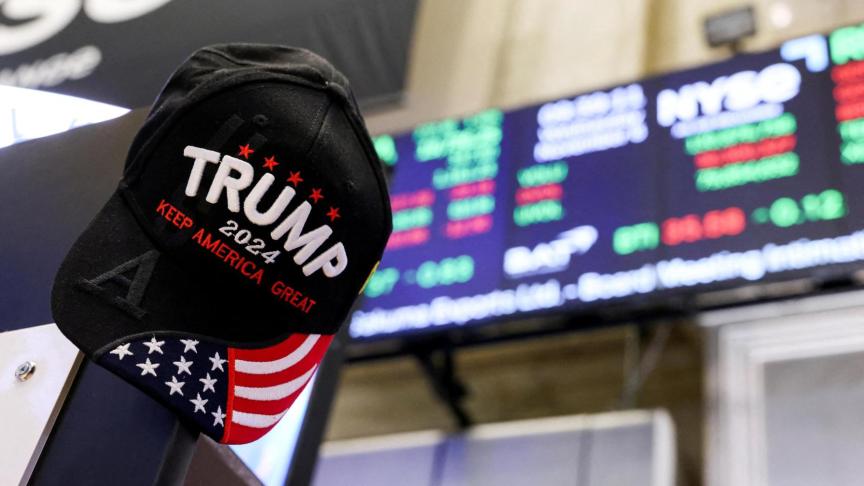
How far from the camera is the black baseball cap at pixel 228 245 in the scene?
75 cm

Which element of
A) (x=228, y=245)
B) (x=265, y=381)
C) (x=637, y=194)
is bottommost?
(x=637, y=194)

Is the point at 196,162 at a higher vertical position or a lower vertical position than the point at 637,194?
higher

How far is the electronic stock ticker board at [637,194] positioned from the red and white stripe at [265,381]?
7.38 feet

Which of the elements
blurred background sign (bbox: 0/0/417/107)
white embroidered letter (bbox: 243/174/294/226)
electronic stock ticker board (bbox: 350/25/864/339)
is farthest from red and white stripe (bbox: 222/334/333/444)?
electronic stock ticker board (bbox: 350/25/864/339)

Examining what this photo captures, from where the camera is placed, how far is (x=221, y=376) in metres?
0.77

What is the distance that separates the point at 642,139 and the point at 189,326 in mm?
2809

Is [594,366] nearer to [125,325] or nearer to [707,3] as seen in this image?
[707,3]

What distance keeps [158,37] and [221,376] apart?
897 millimetres

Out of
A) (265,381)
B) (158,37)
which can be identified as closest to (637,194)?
(158,37)

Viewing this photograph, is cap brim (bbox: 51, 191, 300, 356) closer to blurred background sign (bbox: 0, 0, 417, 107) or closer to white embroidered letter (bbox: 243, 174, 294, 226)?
white embroidered letter (bbox: 243, 174, 294, 226)

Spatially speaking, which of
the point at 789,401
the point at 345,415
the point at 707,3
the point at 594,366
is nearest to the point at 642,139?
the point at 789,401

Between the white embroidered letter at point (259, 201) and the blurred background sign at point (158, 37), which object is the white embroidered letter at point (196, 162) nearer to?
the white embroidered letter at point (259, 201)

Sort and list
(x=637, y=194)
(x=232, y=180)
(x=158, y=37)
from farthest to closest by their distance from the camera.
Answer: (x=637, y=194) → (x=158, y=37) → (x=232, y=180)

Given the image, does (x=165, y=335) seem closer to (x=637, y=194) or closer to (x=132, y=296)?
(x=132, y=296)
